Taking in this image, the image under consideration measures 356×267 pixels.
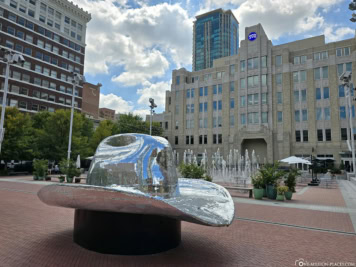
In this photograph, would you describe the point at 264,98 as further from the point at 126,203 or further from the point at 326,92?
the point at 126,203

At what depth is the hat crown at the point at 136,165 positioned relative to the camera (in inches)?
212

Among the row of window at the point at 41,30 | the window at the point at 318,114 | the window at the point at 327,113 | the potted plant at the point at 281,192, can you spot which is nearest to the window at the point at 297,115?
the window at the point at 318,114

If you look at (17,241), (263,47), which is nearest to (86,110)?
(263,47)

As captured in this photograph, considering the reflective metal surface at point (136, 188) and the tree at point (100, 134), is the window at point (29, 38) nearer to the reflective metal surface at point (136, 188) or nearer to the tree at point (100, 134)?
the tree at point (100, 134)

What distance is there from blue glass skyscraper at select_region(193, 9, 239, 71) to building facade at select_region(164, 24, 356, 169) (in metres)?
102

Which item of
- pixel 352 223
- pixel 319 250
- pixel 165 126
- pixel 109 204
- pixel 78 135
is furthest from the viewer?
pixel 165 126

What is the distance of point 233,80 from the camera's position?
53.4 metres

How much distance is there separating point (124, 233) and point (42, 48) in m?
60.2

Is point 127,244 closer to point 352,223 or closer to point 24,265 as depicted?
point 24,265

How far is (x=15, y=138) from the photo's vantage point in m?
→ 30.2

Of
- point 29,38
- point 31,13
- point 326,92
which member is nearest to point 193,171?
point 326,92

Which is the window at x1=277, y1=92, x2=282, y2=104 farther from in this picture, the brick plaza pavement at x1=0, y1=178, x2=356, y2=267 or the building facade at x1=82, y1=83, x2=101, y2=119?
the building facade at x1=82, y1=83, x2=101, y2=119

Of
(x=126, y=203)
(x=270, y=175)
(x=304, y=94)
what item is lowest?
(x=270, y=175)

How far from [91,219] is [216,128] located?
50715mm
